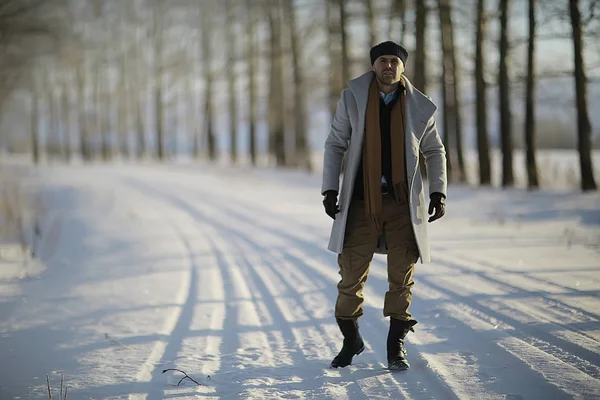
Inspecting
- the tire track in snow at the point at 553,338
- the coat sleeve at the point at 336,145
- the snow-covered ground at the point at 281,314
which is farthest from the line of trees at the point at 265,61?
the coat sleeve at the point at 336,145

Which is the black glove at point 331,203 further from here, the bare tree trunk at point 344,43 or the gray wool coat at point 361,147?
the bare tree trunk at point 344,43

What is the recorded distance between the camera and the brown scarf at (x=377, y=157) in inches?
163

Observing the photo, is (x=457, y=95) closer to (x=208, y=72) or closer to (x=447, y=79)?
(x=447, y=79)

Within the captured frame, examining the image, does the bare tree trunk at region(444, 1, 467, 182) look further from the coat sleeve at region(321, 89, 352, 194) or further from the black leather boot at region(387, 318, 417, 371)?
the black leather boot at region(387, 318, 417, 371)

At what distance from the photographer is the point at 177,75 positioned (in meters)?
38.8

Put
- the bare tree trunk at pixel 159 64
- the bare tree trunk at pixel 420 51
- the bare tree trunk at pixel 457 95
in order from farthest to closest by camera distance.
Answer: the bare tree trunk at pixel 159 64, the bare tree trunk at pixel 457 95, the bare tree trunk at pixel 420 51

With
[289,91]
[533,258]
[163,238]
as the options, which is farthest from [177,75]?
[533,258]

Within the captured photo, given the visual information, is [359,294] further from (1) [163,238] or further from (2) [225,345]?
(1) [163,238]

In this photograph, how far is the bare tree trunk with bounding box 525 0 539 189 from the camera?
15859 mm

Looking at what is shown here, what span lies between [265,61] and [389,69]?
26829 millimetres

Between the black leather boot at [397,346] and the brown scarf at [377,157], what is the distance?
A: 70cm

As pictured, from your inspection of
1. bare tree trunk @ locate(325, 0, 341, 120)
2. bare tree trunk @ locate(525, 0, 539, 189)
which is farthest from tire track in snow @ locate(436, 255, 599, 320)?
bare tree trunk @ locate(325, 0, 341, 120)

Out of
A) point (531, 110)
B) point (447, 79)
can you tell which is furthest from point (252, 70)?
point (531, 110)

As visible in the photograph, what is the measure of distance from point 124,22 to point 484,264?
115 feet
